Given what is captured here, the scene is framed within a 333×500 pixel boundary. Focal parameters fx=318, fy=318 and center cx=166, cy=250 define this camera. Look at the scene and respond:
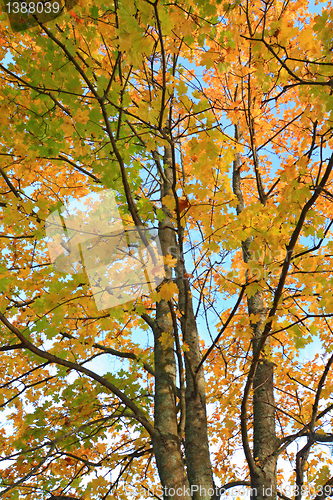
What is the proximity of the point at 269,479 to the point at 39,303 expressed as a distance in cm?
248

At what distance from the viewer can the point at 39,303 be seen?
2.28 m

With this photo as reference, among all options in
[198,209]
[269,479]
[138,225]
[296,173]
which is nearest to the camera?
[198,209]

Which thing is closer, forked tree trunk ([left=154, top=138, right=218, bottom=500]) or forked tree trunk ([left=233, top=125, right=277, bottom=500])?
forked tree trunk ([left=154, top=138, right=218, bottom=500])

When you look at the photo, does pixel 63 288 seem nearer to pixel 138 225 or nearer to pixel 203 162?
pixel 138 225

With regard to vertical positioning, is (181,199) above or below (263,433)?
above

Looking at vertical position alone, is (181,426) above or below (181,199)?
below

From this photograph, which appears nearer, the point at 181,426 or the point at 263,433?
the point at 181,426

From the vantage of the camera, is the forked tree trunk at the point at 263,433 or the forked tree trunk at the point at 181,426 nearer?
the forked tree trunk at the point at 181,426

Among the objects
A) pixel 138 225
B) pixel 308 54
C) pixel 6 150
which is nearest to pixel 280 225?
pixel 138 225

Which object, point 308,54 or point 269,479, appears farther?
point 269,479

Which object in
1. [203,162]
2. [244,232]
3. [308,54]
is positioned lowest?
[244,232]

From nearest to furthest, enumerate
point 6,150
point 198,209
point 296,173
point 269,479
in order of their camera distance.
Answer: point 198,209 → point 296,173 → point 269,479 → point 6,150

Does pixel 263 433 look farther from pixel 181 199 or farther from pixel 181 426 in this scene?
pixel 181 199

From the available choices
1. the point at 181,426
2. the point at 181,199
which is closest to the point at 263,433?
the point at 181,426
